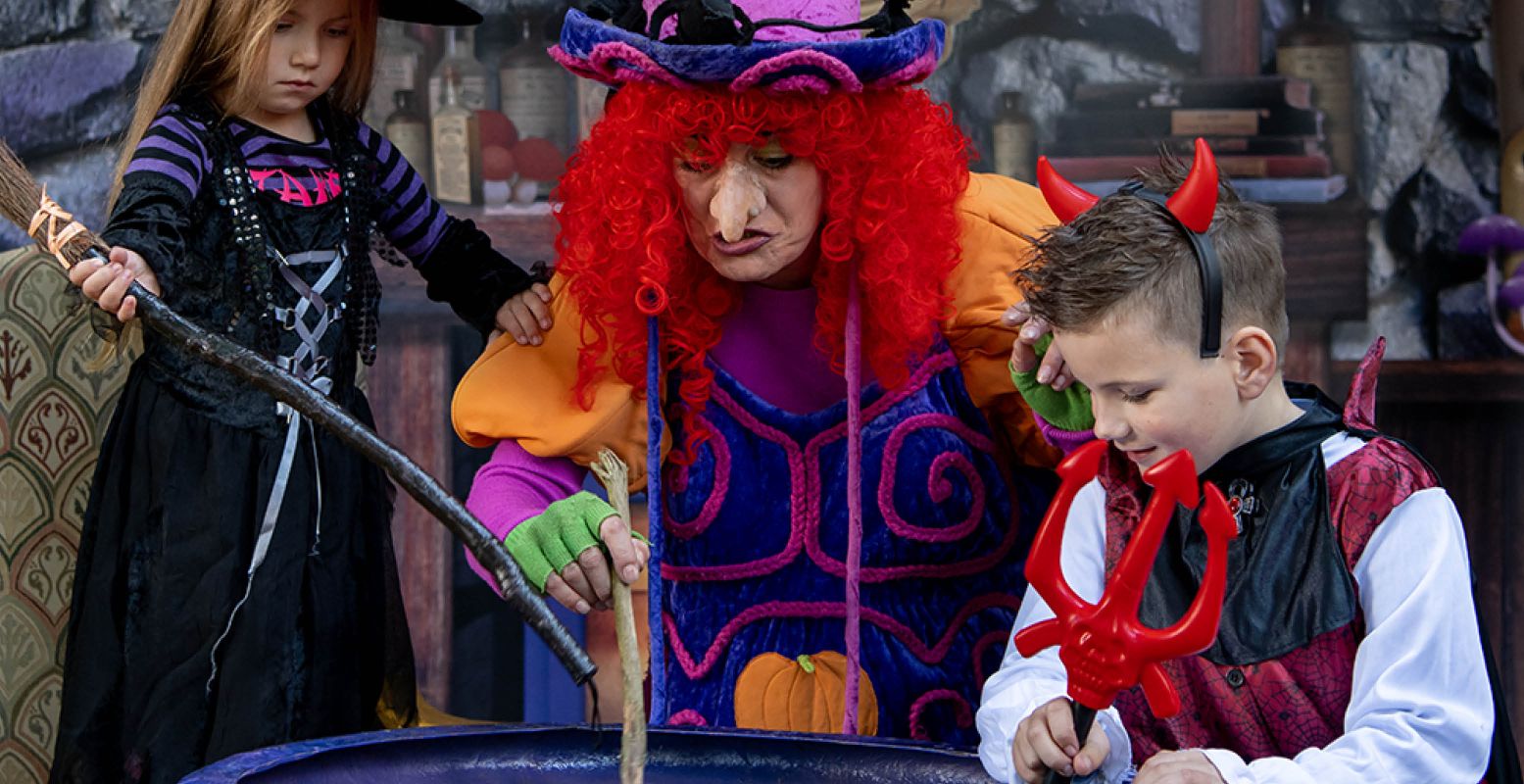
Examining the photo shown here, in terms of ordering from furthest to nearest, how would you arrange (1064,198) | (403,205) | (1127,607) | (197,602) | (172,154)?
(403,205), (197,602), (172,154), (1064,198), (1127,607)

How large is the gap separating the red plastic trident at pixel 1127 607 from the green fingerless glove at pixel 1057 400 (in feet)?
1.34

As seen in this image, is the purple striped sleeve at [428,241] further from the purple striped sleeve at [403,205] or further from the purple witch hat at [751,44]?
the purple witch hat at [751,44]

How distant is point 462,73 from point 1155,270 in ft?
6.45

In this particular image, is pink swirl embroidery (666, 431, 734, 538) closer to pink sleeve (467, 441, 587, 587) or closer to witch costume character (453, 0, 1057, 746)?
witch costume character (453, 0, 1057, 746)

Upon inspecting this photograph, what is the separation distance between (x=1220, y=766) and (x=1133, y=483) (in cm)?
33

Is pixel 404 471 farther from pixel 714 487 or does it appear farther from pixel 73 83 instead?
pixel 73 83

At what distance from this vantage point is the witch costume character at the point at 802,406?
6.35 feet

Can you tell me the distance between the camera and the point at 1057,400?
1832 mm

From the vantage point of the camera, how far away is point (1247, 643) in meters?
1.54

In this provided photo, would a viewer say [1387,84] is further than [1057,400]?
Yes

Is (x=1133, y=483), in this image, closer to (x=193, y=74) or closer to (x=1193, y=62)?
(x=193, y=74)

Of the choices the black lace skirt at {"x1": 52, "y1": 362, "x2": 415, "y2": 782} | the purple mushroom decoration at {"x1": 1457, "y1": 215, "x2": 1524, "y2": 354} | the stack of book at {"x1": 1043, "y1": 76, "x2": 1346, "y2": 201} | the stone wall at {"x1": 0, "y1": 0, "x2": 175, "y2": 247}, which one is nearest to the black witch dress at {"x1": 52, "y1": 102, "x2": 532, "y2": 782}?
the black lace skirt at {"x1": 52, "y1": 362, "x2": 415, "y2": 782}

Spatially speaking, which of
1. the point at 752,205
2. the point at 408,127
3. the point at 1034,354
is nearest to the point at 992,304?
the point at 1034,354

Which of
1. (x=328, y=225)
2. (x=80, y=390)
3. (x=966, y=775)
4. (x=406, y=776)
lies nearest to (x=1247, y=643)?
(x=966, y=775)
